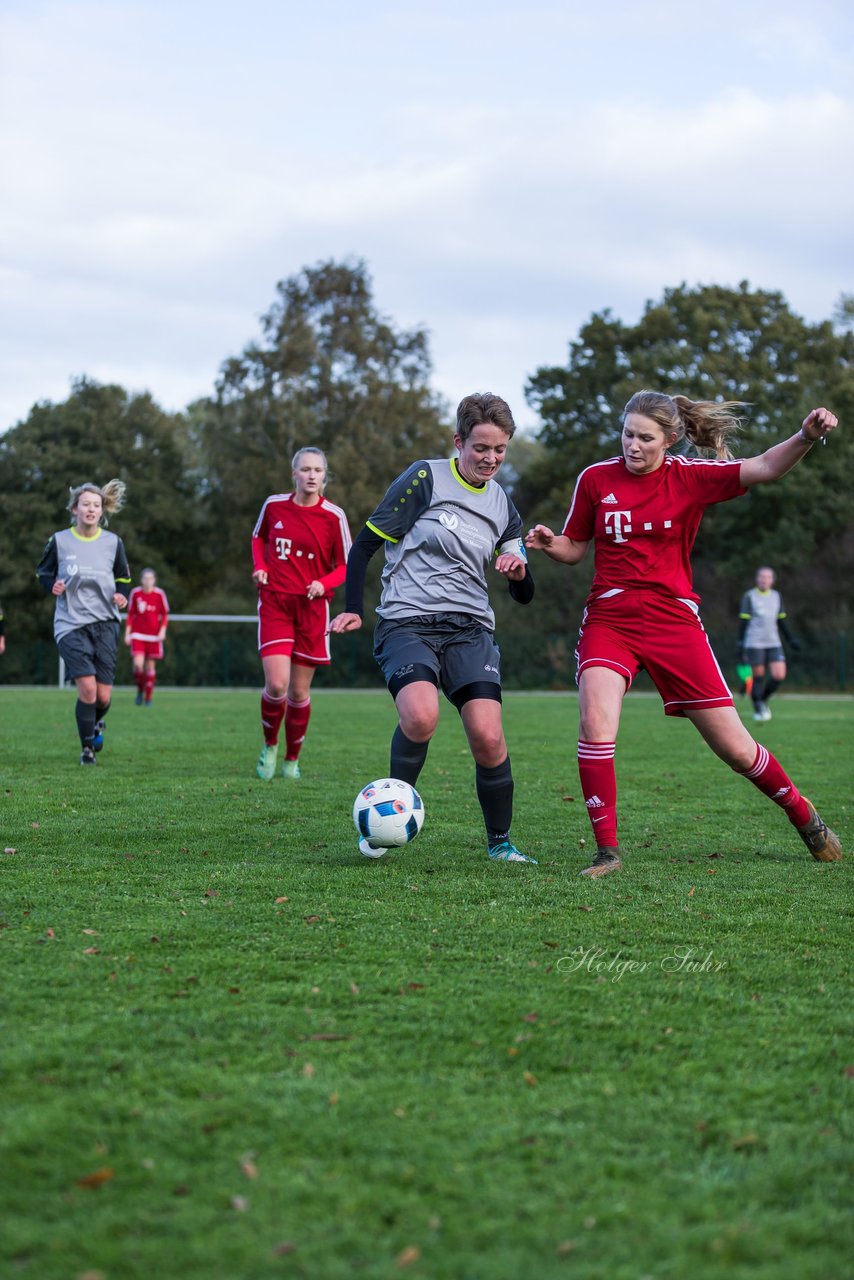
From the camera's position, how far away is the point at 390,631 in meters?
6.04

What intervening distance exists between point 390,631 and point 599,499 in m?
1.14

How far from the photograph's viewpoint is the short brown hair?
575 centimetres

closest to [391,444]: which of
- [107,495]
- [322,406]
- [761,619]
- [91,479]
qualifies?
[322,406]

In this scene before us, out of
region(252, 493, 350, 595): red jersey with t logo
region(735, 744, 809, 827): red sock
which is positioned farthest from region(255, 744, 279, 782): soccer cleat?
region(735, 744, 809, 827): red sock

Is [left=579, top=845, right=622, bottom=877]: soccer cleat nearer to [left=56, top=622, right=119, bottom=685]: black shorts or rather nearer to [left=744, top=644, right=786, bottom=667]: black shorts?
[left=56, top=622, right=119, bottom=685]: black shorts

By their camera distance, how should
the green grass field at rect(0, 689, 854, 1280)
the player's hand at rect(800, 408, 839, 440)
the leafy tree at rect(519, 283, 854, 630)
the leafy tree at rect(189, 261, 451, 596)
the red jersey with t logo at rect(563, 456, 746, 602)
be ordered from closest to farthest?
the green grass field at rect(0, 689, 854, 1280)
the player's hand at rect(800, 408, 839, 440)
the red jersey with t logo at rect(563, 456, 746, 602)
the leafy tree at rect(519, 283, 854, 630)
the leafy tree at rect(189, 261, 451, 596)

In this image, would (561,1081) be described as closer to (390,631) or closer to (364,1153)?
(364,1153)

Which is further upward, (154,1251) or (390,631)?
(390,631)

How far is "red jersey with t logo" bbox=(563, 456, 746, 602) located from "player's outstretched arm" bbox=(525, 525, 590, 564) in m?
0.12

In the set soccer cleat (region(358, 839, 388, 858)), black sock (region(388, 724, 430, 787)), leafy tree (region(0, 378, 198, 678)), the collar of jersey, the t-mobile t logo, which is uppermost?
leafy tree (region(0, 378, 198, 678))

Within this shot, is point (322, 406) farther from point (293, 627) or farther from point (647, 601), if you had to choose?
point (647, 601)

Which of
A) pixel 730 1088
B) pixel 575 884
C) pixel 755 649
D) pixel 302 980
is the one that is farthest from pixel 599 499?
pixel 755 649

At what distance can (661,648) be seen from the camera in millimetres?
5770

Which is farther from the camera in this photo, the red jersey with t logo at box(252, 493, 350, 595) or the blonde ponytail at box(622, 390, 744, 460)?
the red jersey with t logo at box(252, 493, 350, 595)
